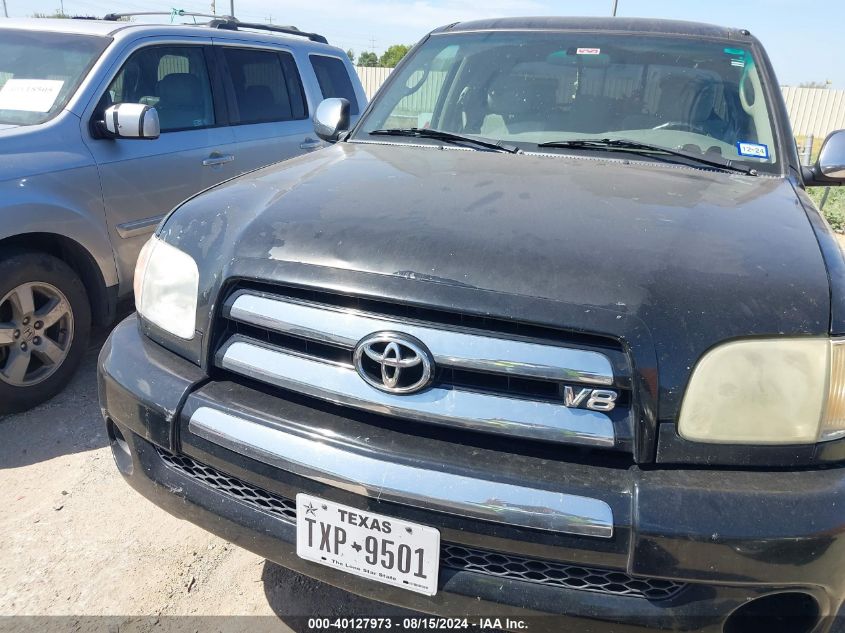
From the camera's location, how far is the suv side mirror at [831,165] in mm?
2727

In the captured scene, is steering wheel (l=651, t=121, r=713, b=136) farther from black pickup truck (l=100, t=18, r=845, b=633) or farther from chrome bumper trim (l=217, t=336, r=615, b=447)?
chrome bumper trim (l=217, t=336, r=615, b=447)

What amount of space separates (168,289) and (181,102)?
2811mm

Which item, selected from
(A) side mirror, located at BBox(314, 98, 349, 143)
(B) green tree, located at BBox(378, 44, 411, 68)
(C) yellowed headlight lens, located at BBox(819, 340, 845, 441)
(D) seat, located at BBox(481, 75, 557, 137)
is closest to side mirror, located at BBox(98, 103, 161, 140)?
(A) side mirror, located at BBox(314, 98, 349, 143)

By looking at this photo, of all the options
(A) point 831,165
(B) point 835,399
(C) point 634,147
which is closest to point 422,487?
(B) point 835,399

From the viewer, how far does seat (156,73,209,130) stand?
13.9 feet

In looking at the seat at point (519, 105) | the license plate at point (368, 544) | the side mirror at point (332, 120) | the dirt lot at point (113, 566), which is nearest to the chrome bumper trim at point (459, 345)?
the license plate at point (368, 544)

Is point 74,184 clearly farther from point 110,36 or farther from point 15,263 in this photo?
point 110,36

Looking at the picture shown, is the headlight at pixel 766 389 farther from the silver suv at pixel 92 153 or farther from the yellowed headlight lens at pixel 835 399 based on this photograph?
the silver suv at pixel 92 153

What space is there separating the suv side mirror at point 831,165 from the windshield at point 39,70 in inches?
144

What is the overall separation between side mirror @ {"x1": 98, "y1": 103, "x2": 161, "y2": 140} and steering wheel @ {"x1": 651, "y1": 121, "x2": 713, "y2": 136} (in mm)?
2548

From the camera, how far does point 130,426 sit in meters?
1.97

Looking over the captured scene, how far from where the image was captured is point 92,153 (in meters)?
3.62

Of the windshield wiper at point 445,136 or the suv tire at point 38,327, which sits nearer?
the windshield wiper at point 445,136

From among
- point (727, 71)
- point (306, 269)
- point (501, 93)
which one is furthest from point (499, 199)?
point (727, 71)
